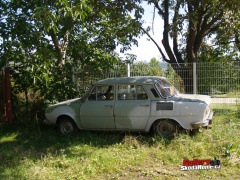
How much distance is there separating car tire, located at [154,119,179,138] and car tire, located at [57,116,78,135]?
214 centimetres

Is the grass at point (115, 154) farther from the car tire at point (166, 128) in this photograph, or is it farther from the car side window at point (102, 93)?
the car side window at point (102, 93)

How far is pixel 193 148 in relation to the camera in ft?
20.4

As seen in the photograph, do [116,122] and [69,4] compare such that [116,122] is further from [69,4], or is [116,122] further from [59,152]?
[69,4]

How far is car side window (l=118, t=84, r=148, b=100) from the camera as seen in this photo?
284 inches

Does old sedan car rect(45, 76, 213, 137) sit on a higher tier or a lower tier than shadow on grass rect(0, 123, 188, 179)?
higher

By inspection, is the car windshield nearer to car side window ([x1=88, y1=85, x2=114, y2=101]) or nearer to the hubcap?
car side window ([x1=88, y1=85, x2=114, y2=101])

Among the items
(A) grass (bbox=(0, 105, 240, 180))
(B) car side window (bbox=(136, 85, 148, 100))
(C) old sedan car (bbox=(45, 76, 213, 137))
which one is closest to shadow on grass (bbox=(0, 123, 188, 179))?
(A) grass (bbox=(0, 105, 240, 180))

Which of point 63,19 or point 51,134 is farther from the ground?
point 63,19

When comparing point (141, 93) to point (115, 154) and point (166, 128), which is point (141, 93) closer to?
point (166, 128)

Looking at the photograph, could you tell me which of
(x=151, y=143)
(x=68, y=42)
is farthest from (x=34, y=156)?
(x=68, y=42)

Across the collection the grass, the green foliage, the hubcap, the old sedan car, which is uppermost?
the green foliage

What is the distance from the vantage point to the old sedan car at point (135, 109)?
6801 millimetres

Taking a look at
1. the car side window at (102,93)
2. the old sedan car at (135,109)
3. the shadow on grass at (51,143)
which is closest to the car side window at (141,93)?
the old sedan car at (135,109)

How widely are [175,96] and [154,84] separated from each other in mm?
614
